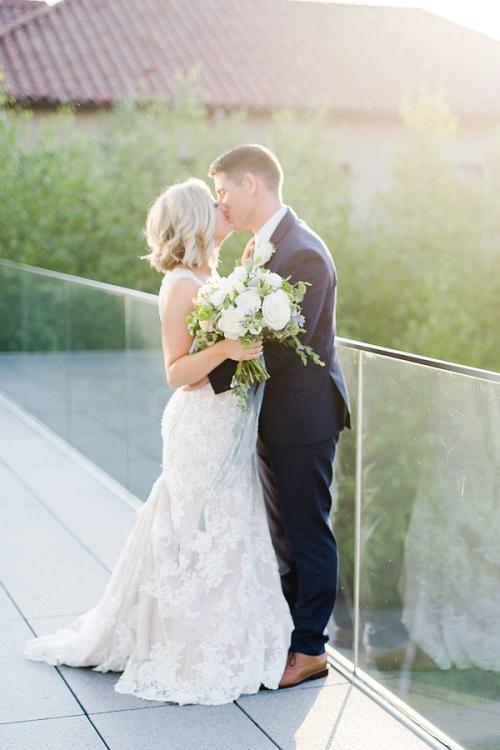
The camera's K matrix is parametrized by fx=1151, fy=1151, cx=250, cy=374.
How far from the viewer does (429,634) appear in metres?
3.82

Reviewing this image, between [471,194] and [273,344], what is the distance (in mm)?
18054

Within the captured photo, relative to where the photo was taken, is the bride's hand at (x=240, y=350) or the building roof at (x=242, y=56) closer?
the bride's hand at (x=240, y=350)

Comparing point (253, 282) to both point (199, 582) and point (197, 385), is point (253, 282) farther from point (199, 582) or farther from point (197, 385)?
point (199, 582)

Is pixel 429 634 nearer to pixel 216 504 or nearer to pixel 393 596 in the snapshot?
pixel 393 596

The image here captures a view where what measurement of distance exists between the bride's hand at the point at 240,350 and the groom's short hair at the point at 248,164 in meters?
0.66

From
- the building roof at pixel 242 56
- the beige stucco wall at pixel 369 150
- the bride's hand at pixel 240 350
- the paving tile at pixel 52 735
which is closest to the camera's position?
the paving tile at pixel 52 735

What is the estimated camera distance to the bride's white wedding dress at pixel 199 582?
4.14 meters

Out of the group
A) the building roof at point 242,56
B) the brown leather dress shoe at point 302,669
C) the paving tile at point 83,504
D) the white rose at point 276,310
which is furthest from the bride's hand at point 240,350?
the building roof at point 242,56

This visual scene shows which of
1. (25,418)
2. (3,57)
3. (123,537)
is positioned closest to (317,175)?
(3,57)

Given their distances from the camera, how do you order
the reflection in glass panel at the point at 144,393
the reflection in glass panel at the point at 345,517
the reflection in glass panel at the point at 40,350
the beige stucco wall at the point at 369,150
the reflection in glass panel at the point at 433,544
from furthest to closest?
the beige stucco wall at the point at 369,150
the reflection in glass panel at the point at 40,350
the reflection in glass panel at the point at 144,393
the reflection in glass panel at the point at 345,517
the reflection in glass panel at the point at 433,544

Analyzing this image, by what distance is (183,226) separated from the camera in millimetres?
4109

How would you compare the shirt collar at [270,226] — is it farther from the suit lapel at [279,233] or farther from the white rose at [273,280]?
the white rose at [273,280]

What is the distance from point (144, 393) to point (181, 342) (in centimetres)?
311

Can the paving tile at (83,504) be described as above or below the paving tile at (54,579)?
above
